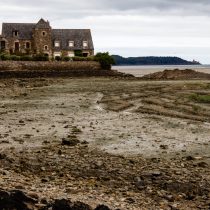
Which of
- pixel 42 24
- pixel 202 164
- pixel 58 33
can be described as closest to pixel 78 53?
pixel 58 33

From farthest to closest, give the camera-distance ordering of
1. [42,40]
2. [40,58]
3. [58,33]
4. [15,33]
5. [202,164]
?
[58,33]
[15,33]
[42,40]
[40,58]
[202,164]

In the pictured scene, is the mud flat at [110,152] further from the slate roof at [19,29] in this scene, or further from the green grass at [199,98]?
the slate roof at [19,29]

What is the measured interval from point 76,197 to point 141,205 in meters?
1.39

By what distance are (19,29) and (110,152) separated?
241 feet

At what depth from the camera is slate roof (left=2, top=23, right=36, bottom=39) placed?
290 feet

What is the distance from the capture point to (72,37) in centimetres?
9144

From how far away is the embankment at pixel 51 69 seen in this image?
68750 millimetres

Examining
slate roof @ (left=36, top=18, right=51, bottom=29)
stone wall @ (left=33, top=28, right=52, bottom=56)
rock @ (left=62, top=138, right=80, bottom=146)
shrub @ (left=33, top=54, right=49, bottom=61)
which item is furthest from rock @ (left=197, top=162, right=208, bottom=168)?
slate roof @ (left=36, top=18, right=51, bottom=29)

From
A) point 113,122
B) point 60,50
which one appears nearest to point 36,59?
point 60,50

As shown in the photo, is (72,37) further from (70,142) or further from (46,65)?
(70,142)

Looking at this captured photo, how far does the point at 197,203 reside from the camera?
477 inches

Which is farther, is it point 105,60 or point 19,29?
point 19,29

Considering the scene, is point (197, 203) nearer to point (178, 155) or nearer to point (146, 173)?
point (146, 173)

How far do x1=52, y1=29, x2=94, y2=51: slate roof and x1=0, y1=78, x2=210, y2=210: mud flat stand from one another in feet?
184
